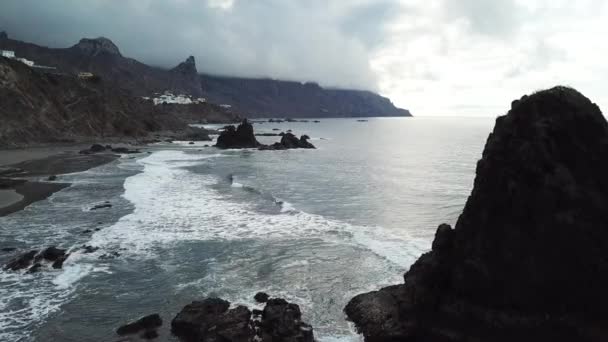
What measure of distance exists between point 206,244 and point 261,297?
27.3 ft

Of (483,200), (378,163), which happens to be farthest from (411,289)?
(378,163)

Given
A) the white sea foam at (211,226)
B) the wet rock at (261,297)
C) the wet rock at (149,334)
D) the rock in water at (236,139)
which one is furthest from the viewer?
the rock in water at (236,139)

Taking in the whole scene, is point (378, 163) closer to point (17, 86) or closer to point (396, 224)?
point (396, 224)

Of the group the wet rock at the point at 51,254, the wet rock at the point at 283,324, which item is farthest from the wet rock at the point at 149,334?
the wet rock at the point at 51,254

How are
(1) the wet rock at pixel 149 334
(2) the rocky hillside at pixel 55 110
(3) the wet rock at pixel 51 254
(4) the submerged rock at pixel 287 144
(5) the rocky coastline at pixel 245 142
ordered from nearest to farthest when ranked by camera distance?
1. (1) the wet rock at pixel 149 334
2. (3) the wet rock at pixel 51 254
3. (2) the rocky hillside at pixel 55 110
4. (4) the submerged rock at pixel 287 144
5. (5) the rocky coastline at pixel 245 142

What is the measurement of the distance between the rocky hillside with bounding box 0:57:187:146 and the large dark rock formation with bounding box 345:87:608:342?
249ft

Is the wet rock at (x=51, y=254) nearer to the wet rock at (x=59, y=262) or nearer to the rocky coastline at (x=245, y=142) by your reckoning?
the wet rock at (x=59, y=262)

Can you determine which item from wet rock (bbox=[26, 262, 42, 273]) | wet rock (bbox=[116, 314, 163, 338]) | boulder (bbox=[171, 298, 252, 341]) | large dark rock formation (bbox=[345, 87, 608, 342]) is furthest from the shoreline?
large dark rock formation (bbox=[345, 87, 608, 342])

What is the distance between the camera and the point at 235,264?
20.8 m

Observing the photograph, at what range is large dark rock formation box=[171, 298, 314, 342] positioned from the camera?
44.1ft

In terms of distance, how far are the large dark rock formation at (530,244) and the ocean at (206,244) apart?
3.28 m

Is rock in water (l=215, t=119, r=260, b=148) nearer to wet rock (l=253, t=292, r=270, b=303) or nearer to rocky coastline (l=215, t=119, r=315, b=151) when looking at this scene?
rocky coastline (l=215, t=119, r=315, b=151)

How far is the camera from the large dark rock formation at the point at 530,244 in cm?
1159

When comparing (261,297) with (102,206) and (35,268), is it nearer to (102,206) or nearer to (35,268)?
(35,268)
